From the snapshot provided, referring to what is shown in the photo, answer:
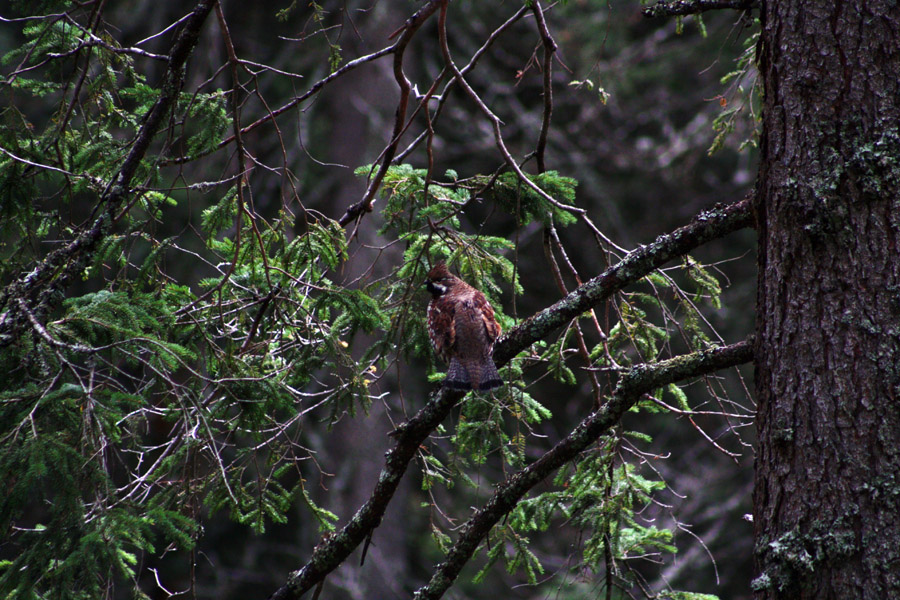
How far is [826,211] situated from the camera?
2.65 m

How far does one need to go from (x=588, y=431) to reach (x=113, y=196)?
2.22 metres

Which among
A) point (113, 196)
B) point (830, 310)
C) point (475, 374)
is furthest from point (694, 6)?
point (113, 196)

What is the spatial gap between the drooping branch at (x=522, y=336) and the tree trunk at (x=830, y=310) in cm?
25

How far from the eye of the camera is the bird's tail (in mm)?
3781

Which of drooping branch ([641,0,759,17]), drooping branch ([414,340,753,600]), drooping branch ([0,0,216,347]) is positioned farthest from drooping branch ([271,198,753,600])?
drooping branch ([0,0,216,347])

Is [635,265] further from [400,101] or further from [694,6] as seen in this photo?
[400,101]

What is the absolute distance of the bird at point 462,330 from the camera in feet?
12.8

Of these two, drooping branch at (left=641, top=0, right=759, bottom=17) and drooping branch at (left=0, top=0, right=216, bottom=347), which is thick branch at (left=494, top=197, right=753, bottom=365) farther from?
drooping branch at (left=0, top=0, right=216, bottom=347)

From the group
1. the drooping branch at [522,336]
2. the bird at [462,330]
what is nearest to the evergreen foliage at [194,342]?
the bird at [462,330]

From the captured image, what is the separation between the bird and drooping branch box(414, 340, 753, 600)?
487 millimetres

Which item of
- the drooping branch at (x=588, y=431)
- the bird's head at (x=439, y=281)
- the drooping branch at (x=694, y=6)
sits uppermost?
the drooping branch at (x=694, y=6)

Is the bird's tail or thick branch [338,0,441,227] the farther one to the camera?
the bird's tail

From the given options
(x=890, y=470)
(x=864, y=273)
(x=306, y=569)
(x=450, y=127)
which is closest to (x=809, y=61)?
(x=864, y=273)

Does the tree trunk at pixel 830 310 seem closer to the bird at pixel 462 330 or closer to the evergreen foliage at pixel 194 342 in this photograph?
the evergreen foliage at pixel 194 342
